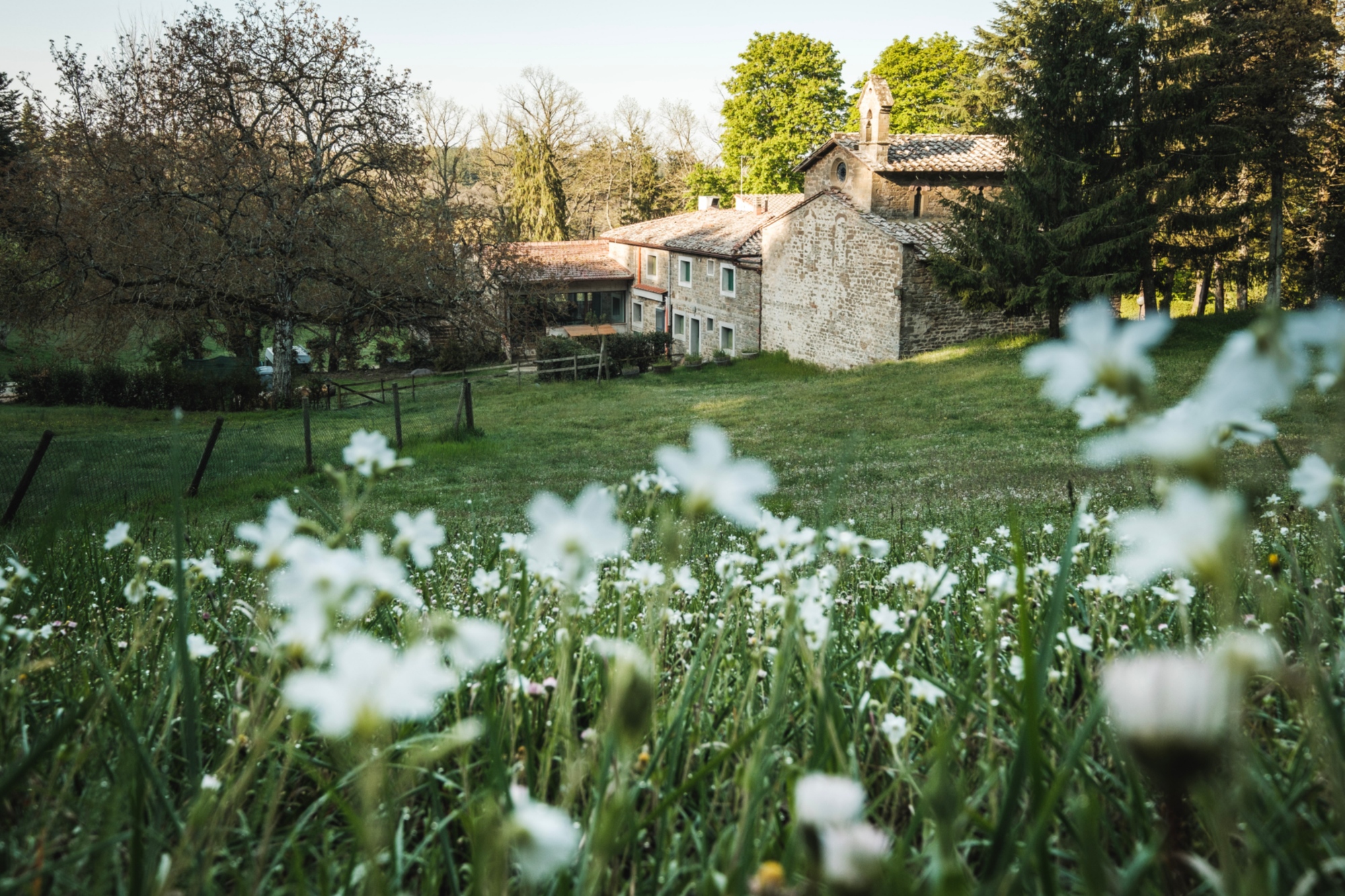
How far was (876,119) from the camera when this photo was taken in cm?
2580

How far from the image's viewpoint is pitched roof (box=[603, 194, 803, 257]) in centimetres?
3209

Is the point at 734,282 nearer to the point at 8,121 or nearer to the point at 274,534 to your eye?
the point at 8,121

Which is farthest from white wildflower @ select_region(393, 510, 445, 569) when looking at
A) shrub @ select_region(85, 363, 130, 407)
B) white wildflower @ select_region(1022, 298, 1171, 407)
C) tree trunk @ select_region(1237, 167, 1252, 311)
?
shrub @ select_region(85, 363, 130, 407)

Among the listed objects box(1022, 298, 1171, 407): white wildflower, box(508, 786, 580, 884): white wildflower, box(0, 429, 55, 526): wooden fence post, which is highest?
box(1022, 298, 1171, 407): white wildflower

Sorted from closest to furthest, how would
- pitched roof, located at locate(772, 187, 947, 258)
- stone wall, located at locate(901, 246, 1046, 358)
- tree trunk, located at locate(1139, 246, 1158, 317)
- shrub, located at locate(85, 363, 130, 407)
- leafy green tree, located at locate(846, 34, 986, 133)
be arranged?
tree trunk, located at locate(1139, 246, 1158, 317), pitched roof, located at locate(772, 187, 947, 258), stone wall, located at locate(901, 246, 1046, 358), shrub, located at locate(85, 363, 130, 407), leafy green tree, located at locate(846, 34, 986, 133)

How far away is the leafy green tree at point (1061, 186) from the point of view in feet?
65.8

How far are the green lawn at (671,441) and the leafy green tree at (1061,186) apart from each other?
2173 millimetres

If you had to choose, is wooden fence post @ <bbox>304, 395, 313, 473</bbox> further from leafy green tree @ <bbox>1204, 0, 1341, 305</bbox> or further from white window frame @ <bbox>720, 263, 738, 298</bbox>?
leafy green tree @ <bbox>1204, 0, 1341, 305</bbox>

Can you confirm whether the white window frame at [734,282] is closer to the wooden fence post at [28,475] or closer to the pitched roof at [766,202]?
the pitched roof at [766,202]

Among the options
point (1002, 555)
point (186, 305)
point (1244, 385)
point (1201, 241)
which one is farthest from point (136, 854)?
point (1201, 241)

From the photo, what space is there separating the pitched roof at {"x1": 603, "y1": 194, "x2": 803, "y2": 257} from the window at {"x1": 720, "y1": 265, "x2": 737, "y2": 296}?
2.28 feet

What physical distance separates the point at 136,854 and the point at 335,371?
3200 centimetres

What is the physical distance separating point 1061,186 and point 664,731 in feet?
74.1

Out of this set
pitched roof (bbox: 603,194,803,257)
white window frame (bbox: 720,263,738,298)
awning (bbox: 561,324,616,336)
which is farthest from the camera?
awning (bbox: 561,324,616,336)
